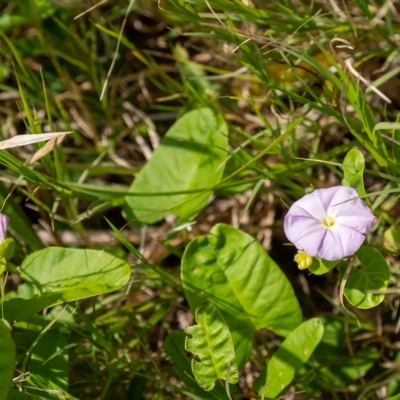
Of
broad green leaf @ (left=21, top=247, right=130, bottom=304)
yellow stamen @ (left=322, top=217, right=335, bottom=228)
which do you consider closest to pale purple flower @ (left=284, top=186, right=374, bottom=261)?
yellow stamen @ (left=322, top=217, right=335, bottom=228)

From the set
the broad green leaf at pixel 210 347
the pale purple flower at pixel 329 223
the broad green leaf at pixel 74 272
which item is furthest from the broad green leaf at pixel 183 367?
the pale purple flower at pixel 329 223

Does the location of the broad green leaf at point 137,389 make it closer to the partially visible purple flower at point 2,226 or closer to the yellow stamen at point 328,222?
the partially visible purple flower at point 2,226

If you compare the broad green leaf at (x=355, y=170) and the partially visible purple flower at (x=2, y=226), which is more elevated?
the broad green leaf at (x=355, y=170)

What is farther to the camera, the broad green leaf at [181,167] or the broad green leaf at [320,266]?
the broad green leaf at [181,167]

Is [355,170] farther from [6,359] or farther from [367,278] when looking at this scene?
[6,359]

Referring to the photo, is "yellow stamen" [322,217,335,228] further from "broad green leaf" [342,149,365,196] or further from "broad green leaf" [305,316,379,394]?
"broad green leaf" [305,316,379,394]

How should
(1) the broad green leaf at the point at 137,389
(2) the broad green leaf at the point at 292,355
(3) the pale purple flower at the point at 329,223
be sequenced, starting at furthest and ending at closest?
(1) the broad green leaf at the point at 137,389 < (2) the broad green leaf at the point at 292,355 < (3) the pale purple flower at the point at 329,223

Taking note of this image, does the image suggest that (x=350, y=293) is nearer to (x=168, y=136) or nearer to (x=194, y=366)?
(x=194, y=366)
